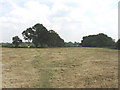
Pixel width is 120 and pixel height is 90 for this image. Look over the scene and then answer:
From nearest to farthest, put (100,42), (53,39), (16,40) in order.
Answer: (100,42) → (16,40) → (53,39)

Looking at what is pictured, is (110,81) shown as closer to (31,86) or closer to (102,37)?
(31,86)

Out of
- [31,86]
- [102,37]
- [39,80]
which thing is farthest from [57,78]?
[102,37]

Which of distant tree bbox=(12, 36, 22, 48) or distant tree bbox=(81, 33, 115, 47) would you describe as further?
distant tree bbox=(12, 36, 22, 48)

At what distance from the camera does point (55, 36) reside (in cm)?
3556

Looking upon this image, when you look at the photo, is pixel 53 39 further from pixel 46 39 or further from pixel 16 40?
pixel 16 40

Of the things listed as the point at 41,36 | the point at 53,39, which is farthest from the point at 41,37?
the point at 53,39

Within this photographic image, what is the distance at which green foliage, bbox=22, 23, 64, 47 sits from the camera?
33469mm

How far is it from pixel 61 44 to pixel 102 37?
9.82 meters

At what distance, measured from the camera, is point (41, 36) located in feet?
110

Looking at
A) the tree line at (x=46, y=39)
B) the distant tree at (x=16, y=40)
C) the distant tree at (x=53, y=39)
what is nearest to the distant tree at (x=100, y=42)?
the tree line at (x=46, y=39)

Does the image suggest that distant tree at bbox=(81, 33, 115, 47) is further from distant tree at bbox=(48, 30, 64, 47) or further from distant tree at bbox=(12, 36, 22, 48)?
distant tree at bbox=(12, 36, 22, 48)

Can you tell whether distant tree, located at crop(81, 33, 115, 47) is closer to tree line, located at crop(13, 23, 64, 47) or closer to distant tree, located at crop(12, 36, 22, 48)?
tree line, located at crop(13, 23, 64, 47)

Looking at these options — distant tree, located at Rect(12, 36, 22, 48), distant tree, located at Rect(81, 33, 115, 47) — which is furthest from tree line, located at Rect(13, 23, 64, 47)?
distant tree, located at Rect(81, 33, 115, 47)

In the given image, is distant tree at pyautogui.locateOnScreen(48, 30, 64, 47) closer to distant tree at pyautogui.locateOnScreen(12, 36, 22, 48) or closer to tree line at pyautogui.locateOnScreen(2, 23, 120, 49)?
tree line at pyautogui.locateOnScreen(2, 23, 120, 49)
